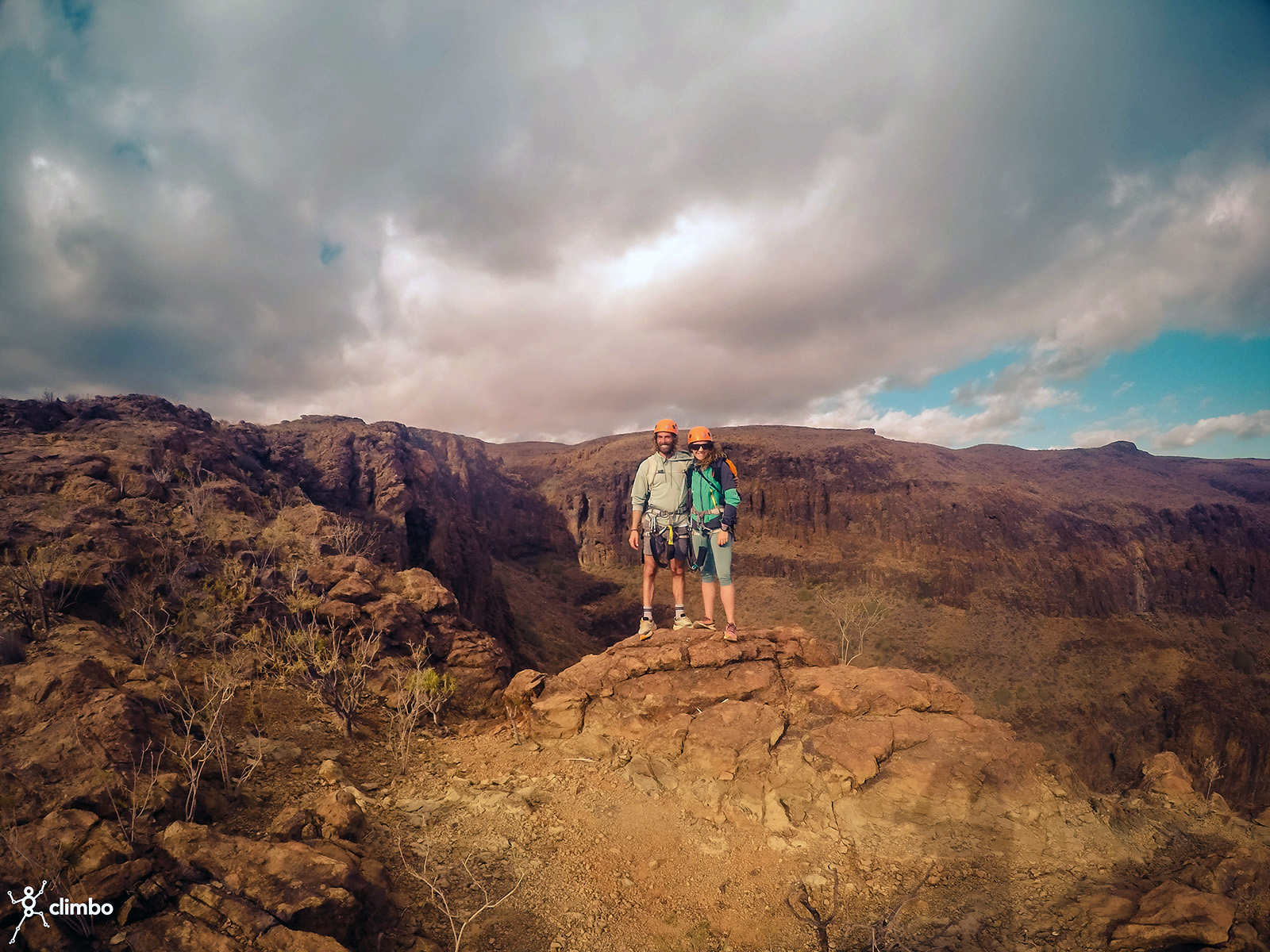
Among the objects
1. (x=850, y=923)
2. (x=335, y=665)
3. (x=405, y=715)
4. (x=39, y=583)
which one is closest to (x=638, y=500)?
(x=405, y=715)

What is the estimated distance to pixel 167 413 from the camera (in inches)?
870

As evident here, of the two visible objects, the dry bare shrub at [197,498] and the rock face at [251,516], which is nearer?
the rock face at [251,516]

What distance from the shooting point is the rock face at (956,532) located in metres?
49.9

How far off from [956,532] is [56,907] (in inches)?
2473

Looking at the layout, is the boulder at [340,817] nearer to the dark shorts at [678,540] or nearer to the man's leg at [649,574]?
the man's leg at [649,574]

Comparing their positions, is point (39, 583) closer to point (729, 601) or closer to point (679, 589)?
point (679, 589)

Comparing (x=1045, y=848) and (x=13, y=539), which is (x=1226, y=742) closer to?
(x=1045, y=848)

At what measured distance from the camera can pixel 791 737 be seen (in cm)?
593

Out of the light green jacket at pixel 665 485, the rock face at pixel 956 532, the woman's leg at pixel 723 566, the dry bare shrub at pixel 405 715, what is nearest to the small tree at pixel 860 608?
the rock face at pixel 956 532

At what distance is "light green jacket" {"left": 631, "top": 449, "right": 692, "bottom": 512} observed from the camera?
25.5 ft

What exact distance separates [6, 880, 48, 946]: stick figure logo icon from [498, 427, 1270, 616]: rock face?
5599 cm

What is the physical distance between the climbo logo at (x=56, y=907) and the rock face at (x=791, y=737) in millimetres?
4021

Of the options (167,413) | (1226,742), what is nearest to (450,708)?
(167,413)

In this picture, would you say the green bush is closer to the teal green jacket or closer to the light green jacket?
the teal green jacket
